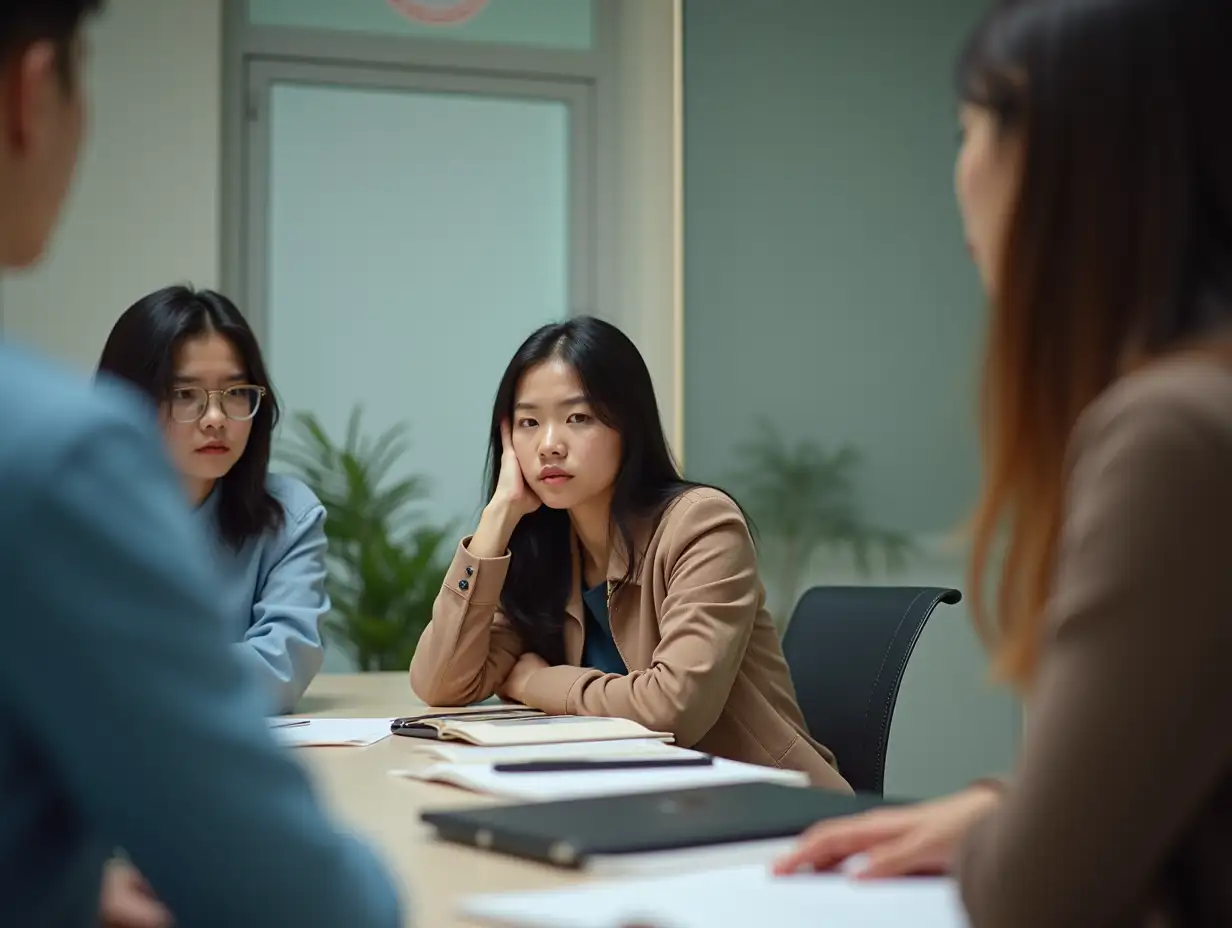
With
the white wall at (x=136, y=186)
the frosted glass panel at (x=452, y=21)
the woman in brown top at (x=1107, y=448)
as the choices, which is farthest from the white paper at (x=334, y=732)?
the frosted glass panel at (x=452, y=21)

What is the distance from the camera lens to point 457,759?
164 cm

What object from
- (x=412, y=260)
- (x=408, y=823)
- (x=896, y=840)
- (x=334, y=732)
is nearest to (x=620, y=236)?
(x=412, y=260)

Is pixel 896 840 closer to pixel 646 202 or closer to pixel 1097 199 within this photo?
pixel 1097 199

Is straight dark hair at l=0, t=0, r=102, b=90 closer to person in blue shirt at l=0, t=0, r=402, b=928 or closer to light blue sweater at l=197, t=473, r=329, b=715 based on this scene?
person in blue shirt at l=0, t=0, r=402, b=928

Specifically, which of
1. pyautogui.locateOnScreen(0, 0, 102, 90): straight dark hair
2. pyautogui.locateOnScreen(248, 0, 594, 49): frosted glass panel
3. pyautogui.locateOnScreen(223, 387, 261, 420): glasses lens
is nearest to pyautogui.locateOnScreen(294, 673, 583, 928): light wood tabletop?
pyautogui.locateOnScreen(0, 0, 102, 90): straight dark hair

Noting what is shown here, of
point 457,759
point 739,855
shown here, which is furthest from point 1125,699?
point 457,759

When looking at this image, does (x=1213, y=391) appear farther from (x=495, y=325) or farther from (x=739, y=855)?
(x=495, y=325)

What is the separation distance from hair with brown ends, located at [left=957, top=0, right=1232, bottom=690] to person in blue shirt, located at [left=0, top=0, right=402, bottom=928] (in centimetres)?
46

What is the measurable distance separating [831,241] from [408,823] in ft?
9.91

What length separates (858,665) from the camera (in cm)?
233

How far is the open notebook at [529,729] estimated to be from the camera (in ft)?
5.86

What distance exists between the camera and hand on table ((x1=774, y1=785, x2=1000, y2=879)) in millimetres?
965

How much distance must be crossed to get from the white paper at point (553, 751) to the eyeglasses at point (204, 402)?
1013mm

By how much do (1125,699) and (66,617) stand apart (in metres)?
0.46
